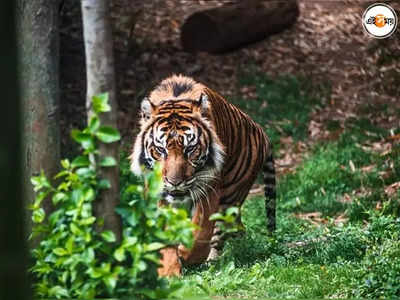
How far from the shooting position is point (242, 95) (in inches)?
537

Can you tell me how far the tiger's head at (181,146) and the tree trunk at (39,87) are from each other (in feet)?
4.78

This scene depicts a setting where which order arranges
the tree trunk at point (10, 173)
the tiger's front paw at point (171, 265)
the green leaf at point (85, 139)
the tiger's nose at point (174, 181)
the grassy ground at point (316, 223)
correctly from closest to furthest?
the tree trunk at point (10, 173)
the green leaf at point (85, 139)
the grassy ground at point (316, 223)
the tiger's front paw at point (171, 265)
the tiger's nose at point (174, 181)

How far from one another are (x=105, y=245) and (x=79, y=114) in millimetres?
8924

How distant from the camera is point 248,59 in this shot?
48.2ft

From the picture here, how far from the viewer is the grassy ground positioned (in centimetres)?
591

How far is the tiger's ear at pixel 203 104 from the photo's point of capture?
7312mm

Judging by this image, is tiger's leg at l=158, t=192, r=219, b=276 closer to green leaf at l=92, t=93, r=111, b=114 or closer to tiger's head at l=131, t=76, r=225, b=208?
tiger's head at l=131, t=76, r=225, b=208

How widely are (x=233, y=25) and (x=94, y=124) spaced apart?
10.4 metres

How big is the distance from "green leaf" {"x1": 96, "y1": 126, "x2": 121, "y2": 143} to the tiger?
2517 millimetres

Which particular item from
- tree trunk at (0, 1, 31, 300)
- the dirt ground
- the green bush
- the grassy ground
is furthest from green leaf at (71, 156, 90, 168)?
the dirt ground

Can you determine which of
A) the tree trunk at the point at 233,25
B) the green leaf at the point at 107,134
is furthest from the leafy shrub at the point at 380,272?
the tree trunk at the point at 233,25

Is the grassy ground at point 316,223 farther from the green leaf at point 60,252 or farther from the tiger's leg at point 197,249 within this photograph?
the green leaf at point 60,252

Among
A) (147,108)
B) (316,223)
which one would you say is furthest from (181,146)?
(316,223)

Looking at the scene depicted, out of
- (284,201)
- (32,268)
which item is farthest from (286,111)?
(32,268)
